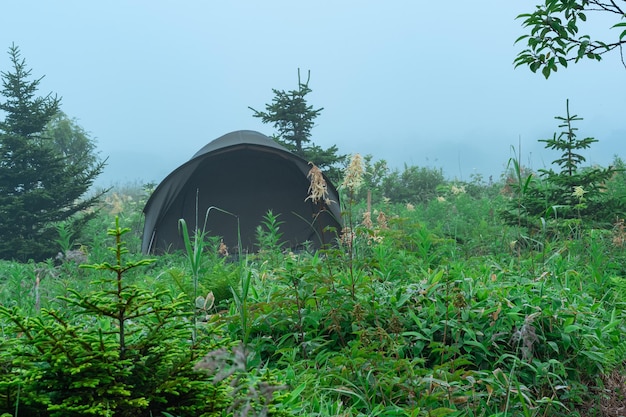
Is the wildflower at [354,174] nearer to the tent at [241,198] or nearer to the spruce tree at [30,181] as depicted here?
the tent at [241,198]

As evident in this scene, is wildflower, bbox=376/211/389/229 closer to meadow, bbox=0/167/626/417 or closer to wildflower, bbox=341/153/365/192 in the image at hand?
meadow, bbox=0/167/626/417

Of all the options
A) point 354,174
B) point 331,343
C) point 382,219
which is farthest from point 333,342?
point 382,219

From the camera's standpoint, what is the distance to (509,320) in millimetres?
3967

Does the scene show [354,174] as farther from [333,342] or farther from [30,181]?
[30,181]

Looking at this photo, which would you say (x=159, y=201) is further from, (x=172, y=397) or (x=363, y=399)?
(x=172, y=397)

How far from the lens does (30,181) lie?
45.1 feet

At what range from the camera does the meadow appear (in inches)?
79.0

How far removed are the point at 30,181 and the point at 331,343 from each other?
1198cm

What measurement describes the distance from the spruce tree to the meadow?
8331mm

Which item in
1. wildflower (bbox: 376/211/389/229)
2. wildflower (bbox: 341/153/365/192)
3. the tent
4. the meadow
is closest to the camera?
the meadow

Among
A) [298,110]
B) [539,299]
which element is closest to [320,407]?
[539,299]

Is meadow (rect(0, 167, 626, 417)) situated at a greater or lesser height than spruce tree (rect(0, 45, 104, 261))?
lesser

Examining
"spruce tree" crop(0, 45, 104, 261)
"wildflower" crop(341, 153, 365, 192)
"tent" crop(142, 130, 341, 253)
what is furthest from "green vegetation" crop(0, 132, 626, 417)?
"spruce tree" crop(0, 45, 104, 261)

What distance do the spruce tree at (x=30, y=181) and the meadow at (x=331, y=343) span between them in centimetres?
833
